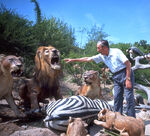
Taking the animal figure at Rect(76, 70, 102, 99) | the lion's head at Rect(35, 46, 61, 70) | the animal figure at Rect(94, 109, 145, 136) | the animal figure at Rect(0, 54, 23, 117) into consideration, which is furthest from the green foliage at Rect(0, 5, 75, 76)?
the animal figure at Rect(94, 109, 145, 136)

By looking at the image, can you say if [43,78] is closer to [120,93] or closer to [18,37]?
[120,93]

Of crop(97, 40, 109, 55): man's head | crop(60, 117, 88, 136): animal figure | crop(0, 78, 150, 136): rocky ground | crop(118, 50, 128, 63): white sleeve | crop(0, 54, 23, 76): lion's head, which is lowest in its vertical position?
crop(0, 78, 150, 136): rocky ground

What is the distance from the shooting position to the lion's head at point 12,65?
2.46 m

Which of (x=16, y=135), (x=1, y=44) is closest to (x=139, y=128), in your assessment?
(x=16, y=135)

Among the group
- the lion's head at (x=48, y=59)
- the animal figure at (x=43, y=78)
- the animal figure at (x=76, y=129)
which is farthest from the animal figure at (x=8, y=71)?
the animal figure at (x=76, y=129)

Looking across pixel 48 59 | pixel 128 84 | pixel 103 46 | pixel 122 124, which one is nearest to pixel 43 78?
pixel 48 59

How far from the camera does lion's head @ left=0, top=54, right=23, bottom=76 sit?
2.46m

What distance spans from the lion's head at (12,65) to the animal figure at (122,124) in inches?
53.9

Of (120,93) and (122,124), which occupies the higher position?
(120,93)

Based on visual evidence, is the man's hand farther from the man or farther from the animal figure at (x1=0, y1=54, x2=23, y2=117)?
the animal figure at (x1=0, y1=54, x2=23, y2=117)

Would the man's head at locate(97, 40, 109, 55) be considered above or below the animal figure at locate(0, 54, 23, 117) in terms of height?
above

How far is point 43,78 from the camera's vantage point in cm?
309

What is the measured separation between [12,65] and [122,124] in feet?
5.73

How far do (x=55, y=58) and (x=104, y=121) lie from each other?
1.50 metres
